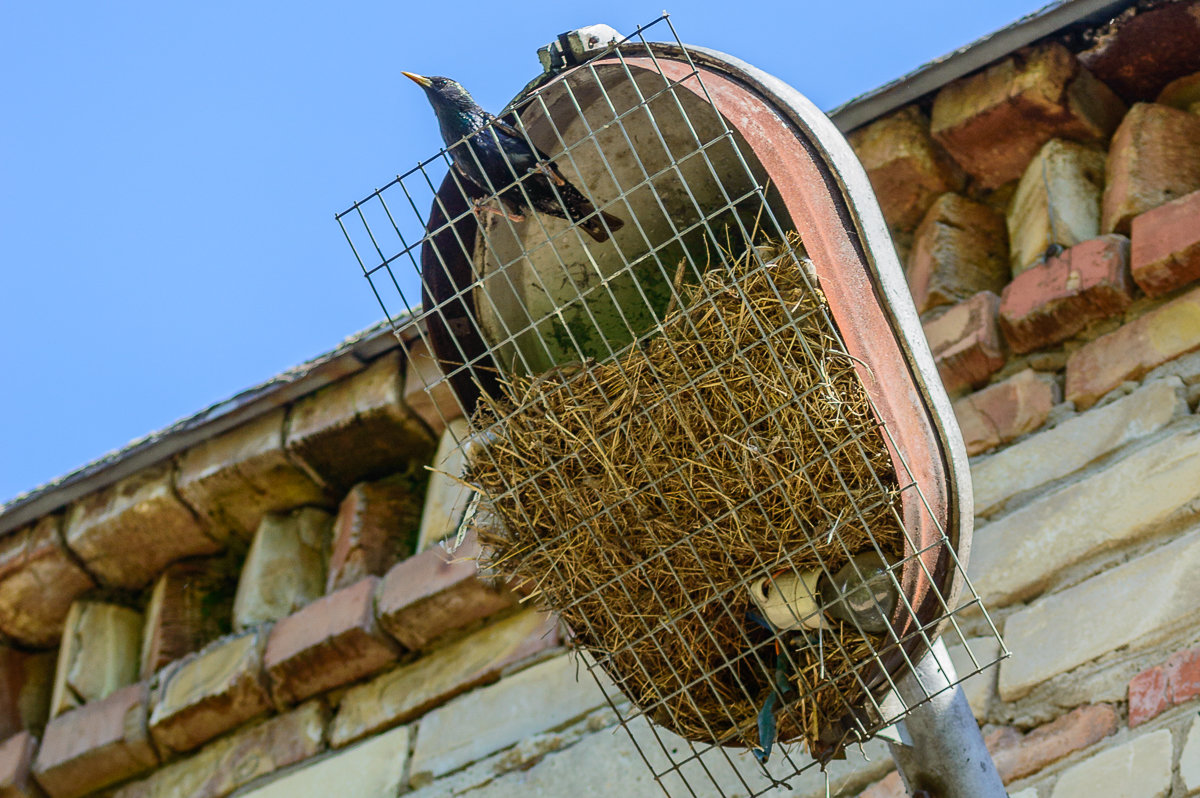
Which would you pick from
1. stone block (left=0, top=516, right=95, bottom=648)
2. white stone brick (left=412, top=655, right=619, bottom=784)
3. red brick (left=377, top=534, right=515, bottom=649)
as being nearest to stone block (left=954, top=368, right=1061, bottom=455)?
white stone brick (left=412, top=655, right=619, bottom=784)

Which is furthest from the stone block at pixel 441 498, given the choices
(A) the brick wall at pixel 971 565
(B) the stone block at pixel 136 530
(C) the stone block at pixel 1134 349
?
(C) the stone block at pixel 1134 349

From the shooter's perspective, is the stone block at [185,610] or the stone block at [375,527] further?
the stone block at [185,610]

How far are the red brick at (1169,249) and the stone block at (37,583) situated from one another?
320 cm

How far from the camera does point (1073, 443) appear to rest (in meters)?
3.20

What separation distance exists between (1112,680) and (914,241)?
1.40 meters

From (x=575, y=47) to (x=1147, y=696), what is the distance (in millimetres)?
1459

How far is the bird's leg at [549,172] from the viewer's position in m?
2.33

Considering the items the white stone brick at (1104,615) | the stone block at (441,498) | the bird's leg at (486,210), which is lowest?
the white stone brick at (1104,615)

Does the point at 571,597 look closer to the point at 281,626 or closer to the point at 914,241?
the point at 914,241

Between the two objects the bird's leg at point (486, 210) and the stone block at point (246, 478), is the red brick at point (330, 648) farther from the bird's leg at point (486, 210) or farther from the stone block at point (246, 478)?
the bird's leg at point (486, 210)

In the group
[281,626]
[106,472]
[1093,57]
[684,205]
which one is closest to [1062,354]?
[1093,57]

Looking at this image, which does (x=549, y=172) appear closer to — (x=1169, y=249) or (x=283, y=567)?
(x=1169, y=249)

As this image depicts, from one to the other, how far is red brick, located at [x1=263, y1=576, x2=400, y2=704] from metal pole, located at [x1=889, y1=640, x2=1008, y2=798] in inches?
82.2

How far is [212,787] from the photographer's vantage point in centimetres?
416
